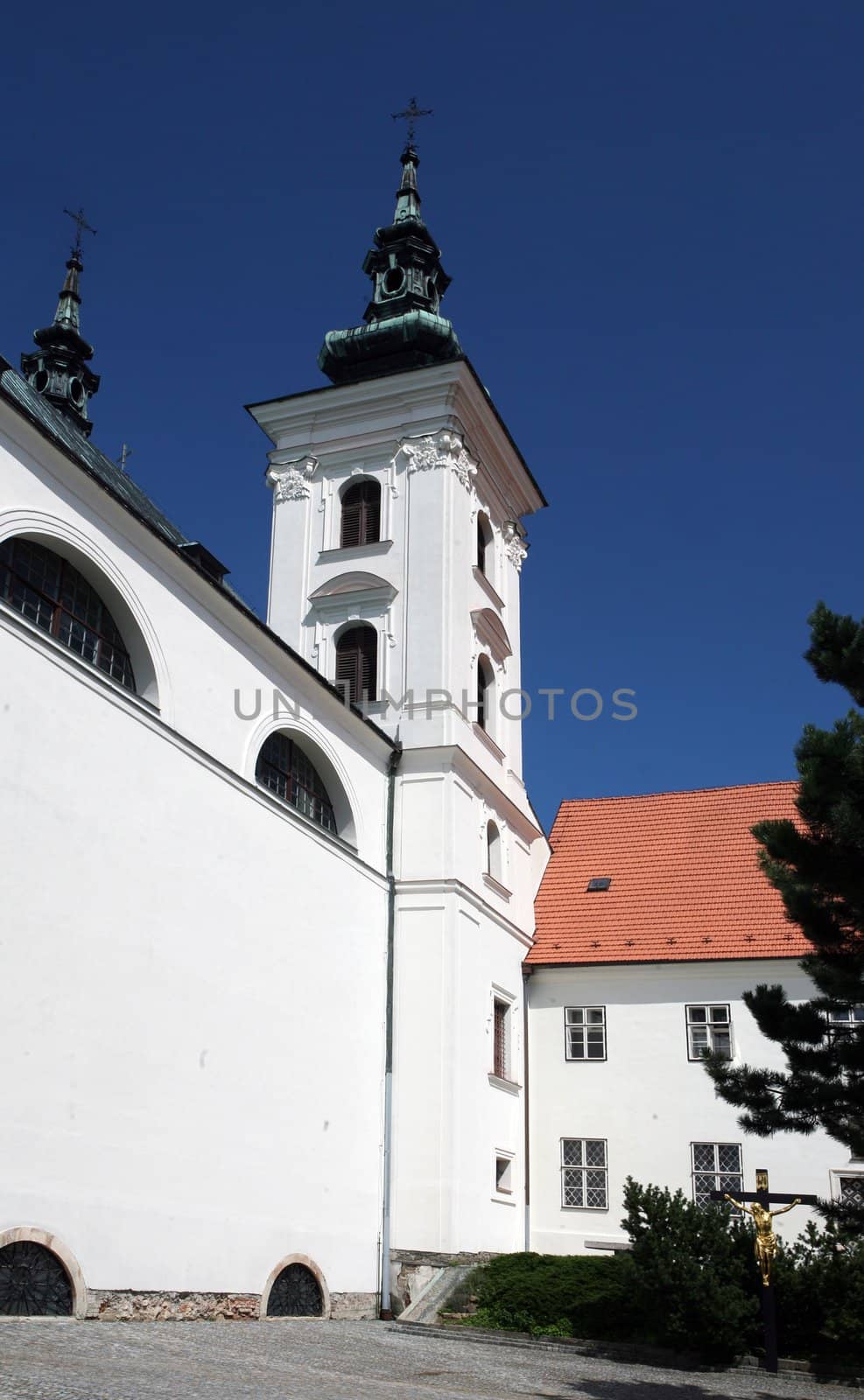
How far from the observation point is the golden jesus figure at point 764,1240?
44.7 ft

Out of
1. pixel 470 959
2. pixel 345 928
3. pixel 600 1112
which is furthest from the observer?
pixel 600 1112

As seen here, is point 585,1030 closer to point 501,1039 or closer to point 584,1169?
point 501,1039

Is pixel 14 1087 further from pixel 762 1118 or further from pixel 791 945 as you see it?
pixel 791 945

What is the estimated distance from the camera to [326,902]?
1758 centimetres

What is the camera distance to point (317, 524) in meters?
24.0

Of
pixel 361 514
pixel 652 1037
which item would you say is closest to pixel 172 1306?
pixel 652 1037

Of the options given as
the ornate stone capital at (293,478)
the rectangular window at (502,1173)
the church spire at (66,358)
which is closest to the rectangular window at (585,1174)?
the rectangular window at (502,1173)

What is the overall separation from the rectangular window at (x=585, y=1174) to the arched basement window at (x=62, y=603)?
11.9 metres

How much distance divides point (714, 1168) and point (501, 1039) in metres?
3.93

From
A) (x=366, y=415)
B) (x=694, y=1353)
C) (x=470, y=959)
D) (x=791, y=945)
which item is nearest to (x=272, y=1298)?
(x=694, y=1353)

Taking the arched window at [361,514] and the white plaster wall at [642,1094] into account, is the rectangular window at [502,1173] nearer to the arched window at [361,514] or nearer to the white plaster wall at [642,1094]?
the white plaster wall at [642,1094]

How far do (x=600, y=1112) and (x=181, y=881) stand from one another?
1071 centimetres

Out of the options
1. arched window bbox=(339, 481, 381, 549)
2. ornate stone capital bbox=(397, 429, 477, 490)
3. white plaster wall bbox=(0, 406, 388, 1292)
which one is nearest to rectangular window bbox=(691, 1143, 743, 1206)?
white plaster wall bbox=(0, 406, 388, 1292)

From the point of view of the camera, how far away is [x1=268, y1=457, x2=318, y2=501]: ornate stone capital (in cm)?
2431
